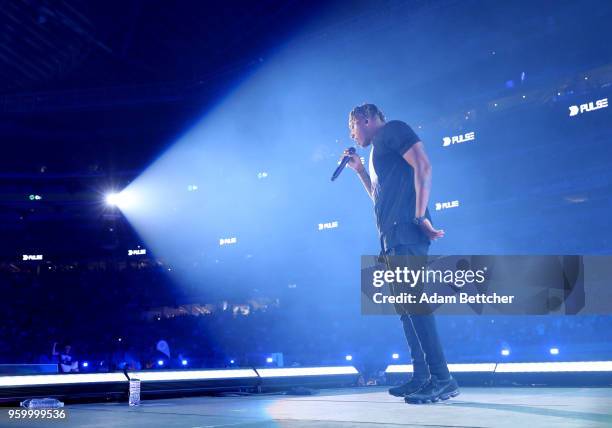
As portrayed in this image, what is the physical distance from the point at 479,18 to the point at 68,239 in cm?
1736

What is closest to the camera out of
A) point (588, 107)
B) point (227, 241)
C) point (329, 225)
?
point (588, 107)

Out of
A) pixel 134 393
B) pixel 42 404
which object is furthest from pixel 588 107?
pixel 42 404

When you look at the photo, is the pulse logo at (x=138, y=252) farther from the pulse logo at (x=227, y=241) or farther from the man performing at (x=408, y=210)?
the man performing at (x=408, y=210)

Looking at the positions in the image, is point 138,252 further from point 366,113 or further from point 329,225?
point 366,113

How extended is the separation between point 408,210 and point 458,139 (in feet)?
54.2

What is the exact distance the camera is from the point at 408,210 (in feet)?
8.63

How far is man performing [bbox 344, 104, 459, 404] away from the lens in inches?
101

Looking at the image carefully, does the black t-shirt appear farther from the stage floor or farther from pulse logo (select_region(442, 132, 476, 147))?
pulse logo (select_region(442, 132, 476, 147))

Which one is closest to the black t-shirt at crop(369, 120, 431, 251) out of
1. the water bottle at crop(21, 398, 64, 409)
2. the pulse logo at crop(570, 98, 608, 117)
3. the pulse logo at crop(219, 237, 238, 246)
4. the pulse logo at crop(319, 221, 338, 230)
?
the water bottle at crop(21, 398, 64, 409)

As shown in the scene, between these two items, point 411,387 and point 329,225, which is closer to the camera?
point 411,387

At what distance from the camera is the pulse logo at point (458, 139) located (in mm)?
18109

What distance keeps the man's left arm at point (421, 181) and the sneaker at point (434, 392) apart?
0.65 metres

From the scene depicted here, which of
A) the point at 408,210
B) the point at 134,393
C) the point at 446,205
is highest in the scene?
the point at 446,205

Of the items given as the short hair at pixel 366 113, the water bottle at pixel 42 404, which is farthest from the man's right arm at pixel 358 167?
the water bottle at pixel 42 404
